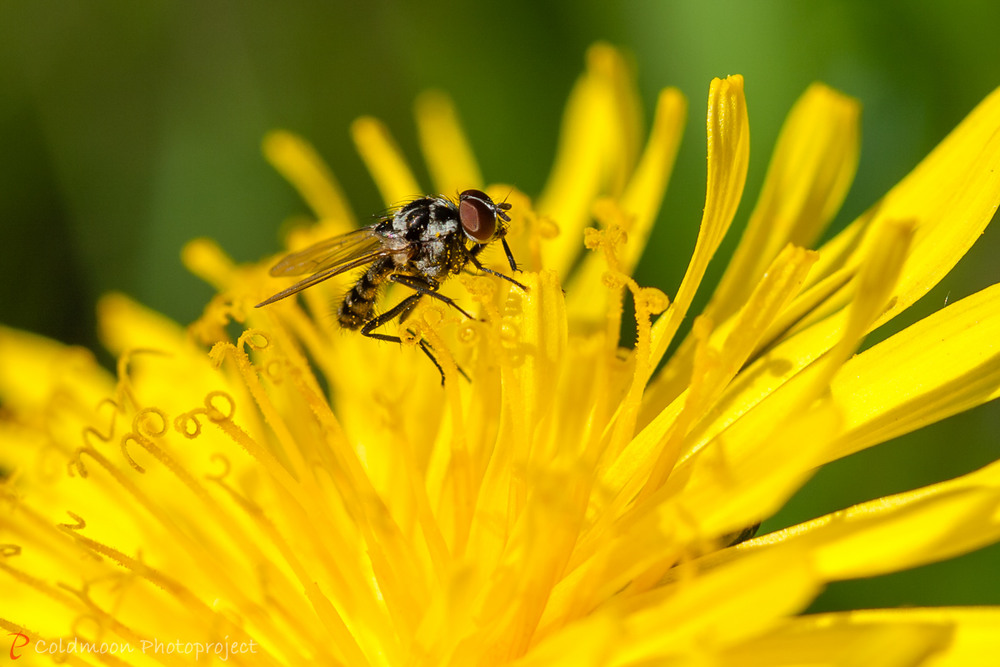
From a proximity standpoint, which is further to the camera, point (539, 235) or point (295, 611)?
point (539, 235)

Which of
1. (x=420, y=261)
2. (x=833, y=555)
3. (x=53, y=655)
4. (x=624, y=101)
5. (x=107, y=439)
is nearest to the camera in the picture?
(x=833, y=555)

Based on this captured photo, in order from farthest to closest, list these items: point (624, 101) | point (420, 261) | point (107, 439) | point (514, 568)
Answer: point (624, 101), point (420, 261), point (107, 439), point (514, 568)

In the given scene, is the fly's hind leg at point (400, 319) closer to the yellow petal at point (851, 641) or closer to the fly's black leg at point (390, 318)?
the fly's black leg at point (390, 318)

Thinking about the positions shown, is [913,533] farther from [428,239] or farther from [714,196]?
[428,239]

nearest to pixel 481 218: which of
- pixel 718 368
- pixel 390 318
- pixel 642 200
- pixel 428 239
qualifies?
pixel 428 239

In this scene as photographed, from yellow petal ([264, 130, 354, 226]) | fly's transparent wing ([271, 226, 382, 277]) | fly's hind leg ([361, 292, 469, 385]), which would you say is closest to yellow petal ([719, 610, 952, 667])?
fly's hind leg ([361, 292, 469, 385])

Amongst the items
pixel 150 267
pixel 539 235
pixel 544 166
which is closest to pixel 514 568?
pixel 539 235

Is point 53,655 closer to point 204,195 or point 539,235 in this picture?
point 539,235
